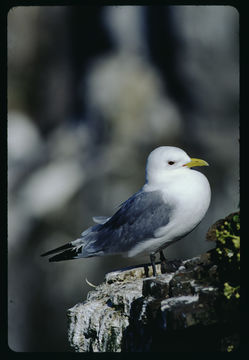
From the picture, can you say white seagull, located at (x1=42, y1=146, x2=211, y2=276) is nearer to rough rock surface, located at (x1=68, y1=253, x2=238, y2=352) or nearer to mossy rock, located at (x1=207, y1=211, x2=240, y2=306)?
rough rock surface, located at (x1=68, y1=253, x2=238, y2=352)

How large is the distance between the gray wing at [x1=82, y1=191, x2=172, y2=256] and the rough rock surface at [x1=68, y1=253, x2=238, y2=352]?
234 mm

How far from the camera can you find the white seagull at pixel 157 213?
2.54m

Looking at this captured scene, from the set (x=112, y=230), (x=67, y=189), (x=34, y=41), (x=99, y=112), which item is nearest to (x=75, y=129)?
(x=99, y=112)

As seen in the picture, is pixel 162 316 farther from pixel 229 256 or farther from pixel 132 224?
pixel 132 224

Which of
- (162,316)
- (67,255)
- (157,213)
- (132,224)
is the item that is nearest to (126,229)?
(132,224)

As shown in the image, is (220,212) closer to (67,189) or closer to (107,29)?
(67,189)

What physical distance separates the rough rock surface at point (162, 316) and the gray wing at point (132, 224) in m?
0.23

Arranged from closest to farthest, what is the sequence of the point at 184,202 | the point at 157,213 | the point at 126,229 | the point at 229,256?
the point at 229,256
the point at 184,202
the point at 157,213
the point at 126,229

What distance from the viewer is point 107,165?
199 inches

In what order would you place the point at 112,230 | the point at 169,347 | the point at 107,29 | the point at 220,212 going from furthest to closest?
the point at 107,29, the point at 220,212, the point at 112,230, the point at 169,347

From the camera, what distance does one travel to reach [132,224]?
273 centimetres

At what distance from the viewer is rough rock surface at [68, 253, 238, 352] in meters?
1.93

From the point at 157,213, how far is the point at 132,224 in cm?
18

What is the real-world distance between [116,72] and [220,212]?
6.79ft
